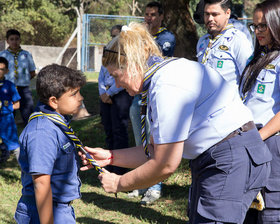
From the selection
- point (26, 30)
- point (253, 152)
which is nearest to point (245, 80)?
point (253, 152)

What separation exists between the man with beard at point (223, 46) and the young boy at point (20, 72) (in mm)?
4717

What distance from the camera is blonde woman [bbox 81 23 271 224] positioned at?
194 centimetres

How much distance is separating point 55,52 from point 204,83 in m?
21.6

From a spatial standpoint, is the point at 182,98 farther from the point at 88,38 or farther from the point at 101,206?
the point at 88,38

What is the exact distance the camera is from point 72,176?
2689 millimetres

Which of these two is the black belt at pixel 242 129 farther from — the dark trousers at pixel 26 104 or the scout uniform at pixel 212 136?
the dark trousers at pixel 26 104

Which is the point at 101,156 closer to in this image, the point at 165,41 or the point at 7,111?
the point at 165,41

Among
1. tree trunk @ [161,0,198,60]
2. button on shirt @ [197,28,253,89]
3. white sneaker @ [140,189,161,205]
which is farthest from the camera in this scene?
tree trunk @ [161,0,198,60]

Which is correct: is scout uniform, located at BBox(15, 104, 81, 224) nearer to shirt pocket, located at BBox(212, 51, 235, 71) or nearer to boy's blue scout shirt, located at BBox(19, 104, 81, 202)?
boy's blue scout shirt, located at BBox(19, 104, 81, 202)

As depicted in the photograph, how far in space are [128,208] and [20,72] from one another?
13.7ft

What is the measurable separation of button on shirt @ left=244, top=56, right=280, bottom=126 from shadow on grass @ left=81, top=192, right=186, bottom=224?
1880 mm

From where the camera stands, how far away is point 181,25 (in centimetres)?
746

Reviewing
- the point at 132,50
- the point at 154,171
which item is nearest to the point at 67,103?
the point at 132,50

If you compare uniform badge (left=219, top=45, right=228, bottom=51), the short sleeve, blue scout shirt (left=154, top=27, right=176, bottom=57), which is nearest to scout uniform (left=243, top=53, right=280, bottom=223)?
uniform badge (left=219, top=45, right=228, bottom=51)
